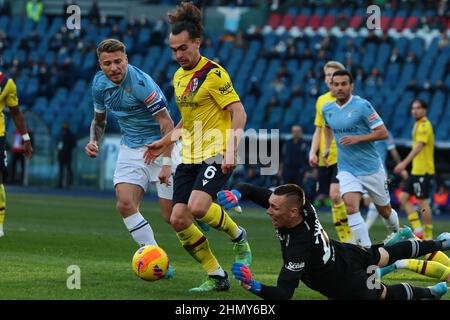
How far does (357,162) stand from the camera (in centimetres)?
1403

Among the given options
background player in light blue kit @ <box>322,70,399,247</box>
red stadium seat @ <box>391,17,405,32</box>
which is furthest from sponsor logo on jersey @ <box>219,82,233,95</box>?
red stadium seat @ <box>391,17,405,32</box>

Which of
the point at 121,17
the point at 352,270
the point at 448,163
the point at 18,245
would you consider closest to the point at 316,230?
the point at 352,270

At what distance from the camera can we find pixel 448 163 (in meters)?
30.6

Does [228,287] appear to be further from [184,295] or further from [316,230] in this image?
[316,230]

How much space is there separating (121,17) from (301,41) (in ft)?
35.2

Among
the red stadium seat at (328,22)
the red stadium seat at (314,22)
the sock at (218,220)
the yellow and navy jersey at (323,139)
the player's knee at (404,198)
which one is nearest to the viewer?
the sock at (218,220)

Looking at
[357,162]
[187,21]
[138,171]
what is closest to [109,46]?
[187,21]

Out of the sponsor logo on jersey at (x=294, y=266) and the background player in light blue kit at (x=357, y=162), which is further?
the background player in light blue kit at (x=357, y=162)

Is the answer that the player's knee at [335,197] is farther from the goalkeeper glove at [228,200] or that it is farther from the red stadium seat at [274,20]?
the red stadium seat at [274,20]

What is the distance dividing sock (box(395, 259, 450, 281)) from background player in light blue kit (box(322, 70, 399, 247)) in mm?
3043

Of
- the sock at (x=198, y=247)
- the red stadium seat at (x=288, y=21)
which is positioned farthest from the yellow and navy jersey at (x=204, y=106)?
the red stadium seat at (x=288, y=21)

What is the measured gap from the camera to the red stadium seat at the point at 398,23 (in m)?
37.1

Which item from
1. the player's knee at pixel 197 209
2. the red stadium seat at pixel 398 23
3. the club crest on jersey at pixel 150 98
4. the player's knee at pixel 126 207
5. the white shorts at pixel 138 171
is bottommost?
the player's knee at pixel 126 207

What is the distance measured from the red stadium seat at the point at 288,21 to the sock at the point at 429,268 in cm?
2974
